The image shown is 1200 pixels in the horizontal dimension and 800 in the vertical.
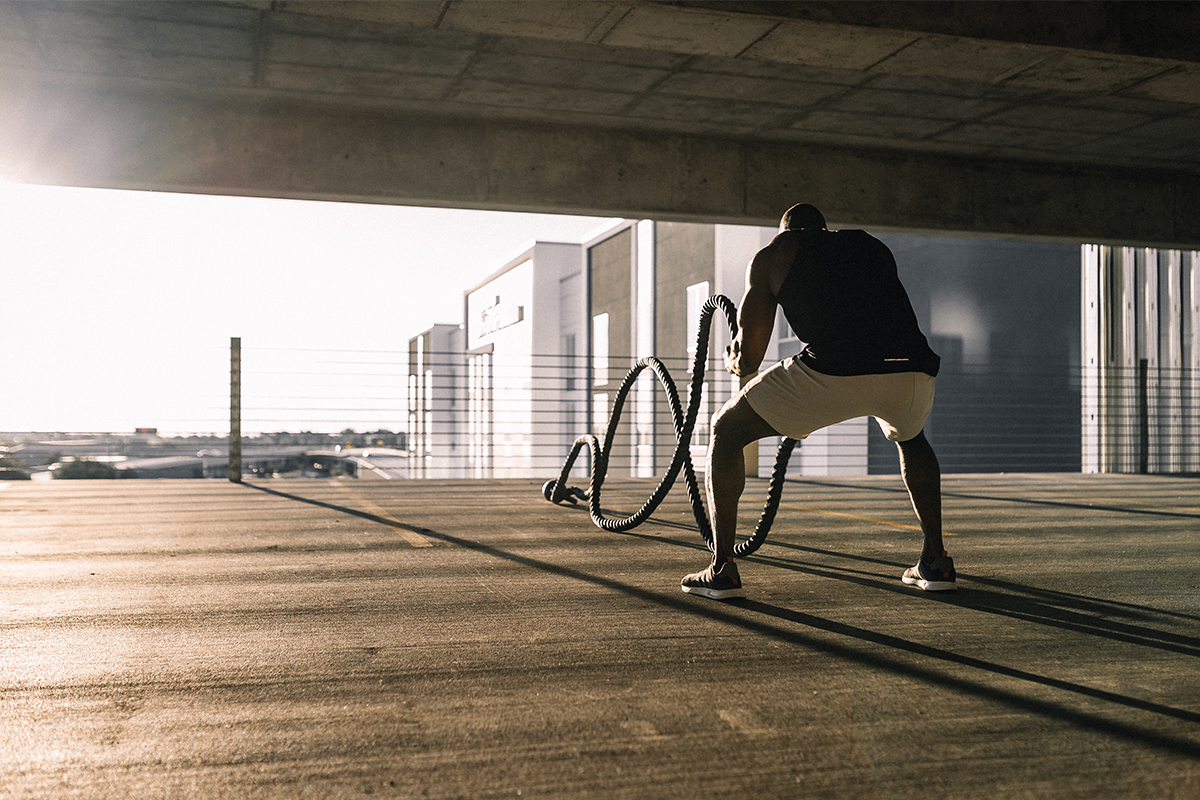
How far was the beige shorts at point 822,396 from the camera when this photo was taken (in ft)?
12.6

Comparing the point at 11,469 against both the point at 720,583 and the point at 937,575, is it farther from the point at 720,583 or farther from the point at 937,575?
the point at 937,575

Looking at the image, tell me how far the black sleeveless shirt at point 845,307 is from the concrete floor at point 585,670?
100 centimetres

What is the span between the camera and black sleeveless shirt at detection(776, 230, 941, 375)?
3.81 m

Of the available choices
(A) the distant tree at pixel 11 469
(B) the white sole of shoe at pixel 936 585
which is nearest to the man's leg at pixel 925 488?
(B) the white sole of shoe at pixel 936 585

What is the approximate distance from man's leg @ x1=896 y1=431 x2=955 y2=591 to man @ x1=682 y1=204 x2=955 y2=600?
0.19 ft

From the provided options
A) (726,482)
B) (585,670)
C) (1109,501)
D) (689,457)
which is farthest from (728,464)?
(1109,501)

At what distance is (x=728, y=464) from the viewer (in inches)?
157

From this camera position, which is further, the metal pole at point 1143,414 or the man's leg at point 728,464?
the metal pole at point 1143,414

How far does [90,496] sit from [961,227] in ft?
33.2

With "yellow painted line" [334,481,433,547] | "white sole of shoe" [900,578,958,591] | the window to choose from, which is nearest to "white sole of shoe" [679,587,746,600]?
"white sole of shoe" [900,578,958,591]

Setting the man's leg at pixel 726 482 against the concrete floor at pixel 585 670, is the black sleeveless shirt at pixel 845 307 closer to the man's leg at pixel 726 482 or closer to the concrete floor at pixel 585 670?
the man's leg at pixel 726 482

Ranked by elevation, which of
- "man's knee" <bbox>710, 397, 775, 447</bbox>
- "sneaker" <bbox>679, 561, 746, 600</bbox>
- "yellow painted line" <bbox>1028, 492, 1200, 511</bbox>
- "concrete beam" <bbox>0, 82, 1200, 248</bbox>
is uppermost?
"concrete beam" <bbox>0, 82, 1200, 248</bbox>

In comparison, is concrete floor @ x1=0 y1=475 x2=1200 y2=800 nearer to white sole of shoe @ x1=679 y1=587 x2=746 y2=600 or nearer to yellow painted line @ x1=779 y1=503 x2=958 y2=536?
white sole of shoe @ x1=679 y1=587 x2=746 y2=600

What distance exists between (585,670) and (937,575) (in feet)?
6.54
